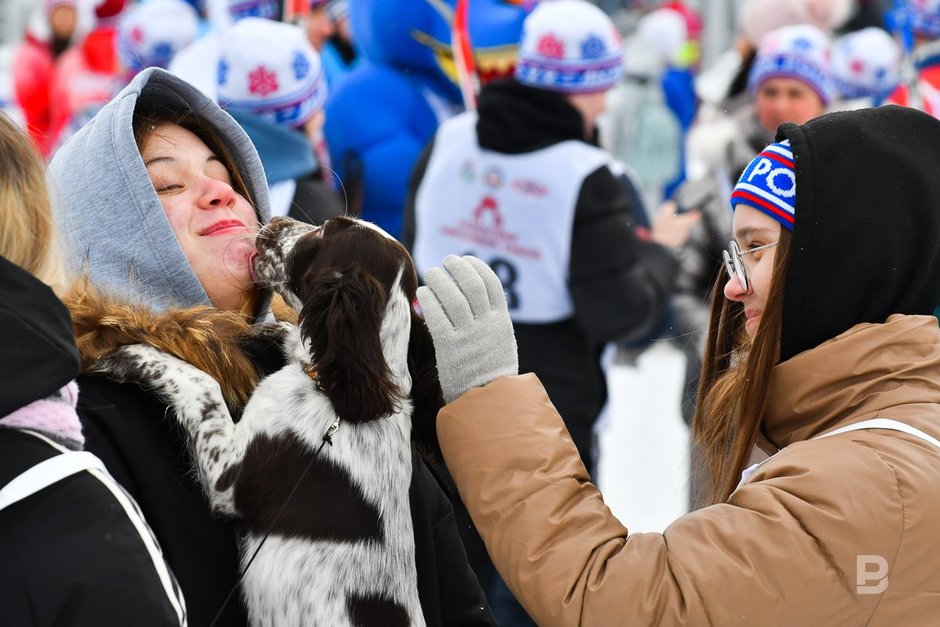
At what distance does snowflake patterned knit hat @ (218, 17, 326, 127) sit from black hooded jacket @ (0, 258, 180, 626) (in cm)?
384

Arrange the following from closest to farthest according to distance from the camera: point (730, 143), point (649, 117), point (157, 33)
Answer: point (730, 143) → point (157, 33) → point (649, 117)

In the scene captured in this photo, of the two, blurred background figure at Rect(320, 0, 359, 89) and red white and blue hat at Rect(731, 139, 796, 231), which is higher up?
red white and blue hat at Rect(731, 139, 796, 231)

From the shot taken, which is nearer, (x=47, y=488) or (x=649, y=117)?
(x=47, y=488)

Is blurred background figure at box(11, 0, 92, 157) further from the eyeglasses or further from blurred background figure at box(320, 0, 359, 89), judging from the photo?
the eyeglasses

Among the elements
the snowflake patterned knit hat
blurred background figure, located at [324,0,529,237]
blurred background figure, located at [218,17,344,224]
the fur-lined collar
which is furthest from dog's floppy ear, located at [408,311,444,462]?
blurred background figure, located at [324,0,529,237]

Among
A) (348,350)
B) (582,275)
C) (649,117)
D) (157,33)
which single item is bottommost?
(649,117)

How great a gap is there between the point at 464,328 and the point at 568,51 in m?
3.70

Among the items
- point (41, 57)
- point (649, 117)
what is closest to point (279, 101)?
point (41, 57)

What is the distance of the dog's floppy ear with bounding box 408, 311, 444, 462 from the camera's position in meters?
2.29

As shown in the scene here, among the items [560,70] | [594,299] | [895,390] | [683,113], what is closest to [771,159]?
[895,390]

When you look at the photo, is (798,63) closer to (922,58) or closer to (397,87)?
(922,58)

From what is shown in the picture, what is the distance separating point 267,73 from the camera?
17.1 feet

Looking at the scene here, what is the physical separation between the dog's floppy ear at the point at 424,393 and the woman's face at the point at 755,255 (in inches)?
23.1

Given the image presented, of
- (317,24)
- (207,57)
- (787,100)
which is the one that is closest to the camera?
(207,57)
